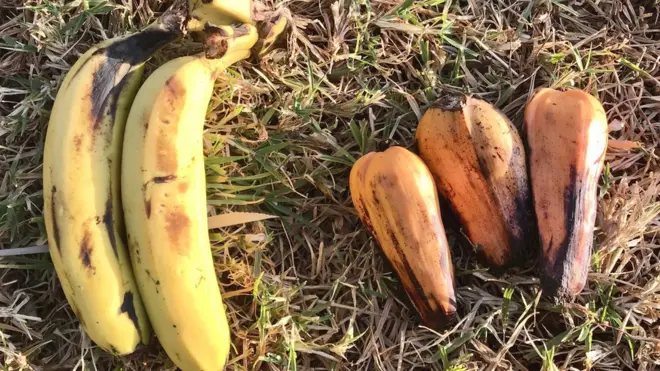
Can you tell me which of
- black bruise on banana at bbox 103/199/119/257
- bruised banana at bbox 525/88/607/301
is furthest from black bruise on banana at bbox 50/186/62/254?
bruised banana at bbox 525/88/607/301

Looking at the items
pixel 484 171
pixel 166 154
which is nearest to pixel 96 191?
pixel 166 154

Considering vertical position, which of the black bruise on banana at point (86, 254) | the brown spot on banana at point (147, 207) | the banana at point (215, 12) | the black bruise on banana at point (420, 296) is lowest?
the black bruise on banana at point (420, 296)

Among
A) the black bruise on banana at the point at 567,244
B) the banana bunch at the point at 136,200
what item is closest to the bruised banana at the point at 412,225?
the black bruise on banana at the point at 567,244

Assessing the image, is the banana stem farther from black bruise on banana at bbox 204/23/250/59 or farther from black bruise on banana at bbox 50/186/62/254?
black bruise on banana at bbox 50/186/62/254

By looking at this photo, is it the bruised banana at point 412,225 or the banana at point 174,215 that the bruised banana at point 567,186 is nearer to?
the bruised banana at point 412,225

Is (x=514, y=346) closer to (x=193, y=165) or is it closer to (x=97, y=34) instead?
(x=193, y=165)

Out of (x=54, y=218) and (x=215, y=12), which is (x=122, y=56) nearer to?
(x=215, y=12)
